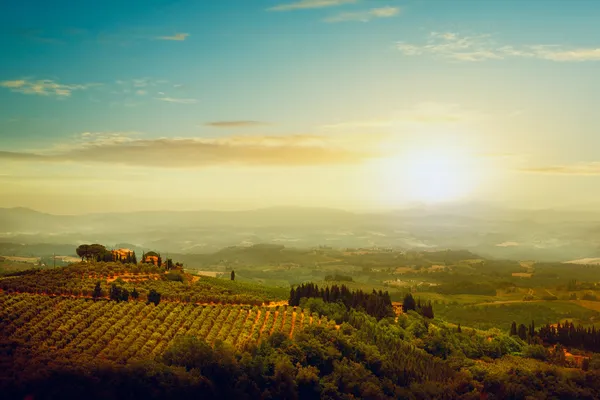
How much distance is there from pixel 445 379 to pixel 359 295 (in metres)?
25.2

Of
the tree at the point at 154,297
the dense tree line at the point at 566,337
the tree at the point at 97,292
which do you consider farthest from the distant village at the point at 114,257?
the dense tree line at the point at 566,337

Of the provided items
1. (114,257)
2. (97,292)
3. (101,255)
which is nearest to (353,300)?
(97,292)

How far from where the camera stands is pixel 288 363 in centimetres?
4684

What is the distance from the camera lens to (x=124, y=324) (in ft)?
175

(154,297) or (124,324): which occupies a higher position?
(154,297)

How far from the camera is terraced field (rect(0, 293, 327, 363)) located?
4706 cm

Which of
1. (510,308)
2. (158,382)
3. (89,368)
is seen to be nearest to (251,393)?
(158,382)

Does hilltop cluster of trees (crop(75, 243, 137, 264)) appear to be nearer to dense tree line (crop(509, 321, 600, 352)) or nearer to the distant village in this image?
the distant village

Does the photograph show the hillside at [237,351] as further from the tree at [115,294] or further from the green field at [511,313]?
the green field at [511,313]

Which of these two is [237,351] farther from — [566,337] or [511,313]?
[511,313]

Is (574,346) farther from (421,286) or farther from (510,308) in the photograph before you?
(421,286)

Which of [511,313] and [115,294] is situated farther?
[511,313]

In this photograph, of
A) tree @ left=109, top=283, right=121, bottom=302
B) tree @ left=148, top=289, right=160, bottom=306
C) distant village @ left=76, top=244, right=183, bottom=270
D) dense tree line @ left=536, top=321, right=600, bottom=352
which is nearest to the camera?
tree @ left=109, top=283, right=121, bottom=302

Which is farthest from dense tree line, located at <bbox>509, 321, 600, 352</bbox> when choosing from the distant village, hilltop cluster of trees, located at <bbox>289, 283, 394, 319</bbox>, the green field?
the distant village
